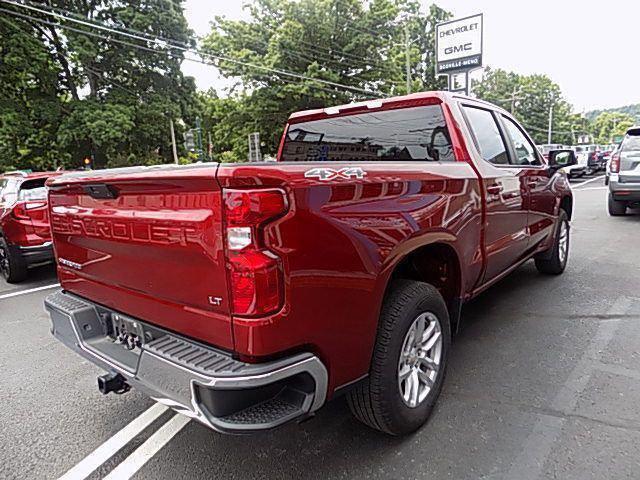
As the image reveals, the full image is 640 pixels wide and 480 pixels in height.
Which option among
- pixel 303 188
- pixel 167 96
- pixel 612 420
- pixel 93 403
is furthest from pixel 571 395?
pixel 167 96

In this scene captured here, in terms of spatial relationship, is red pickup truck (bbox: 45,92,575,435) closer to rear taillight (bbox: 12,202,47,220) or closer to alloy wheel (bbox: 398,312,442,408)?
alloy wheel (bbox: 398,312,442,408)

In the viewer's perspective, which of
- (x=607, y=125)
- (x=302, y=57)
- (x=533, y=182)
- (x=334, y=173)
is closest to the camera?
(x=334, y=173)

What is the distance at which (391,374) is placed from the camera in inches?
86.4

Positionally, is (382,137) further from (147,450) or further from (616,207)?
(616,207)

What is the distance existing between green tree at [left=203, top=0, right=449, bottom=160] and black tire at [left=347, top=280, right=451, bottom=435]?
784 inches

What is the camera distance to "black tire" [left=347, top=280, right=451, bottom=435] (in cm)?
216

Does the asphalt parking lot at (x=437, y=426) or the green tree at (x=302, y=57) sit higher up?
the green tree at (x=302, y=57)

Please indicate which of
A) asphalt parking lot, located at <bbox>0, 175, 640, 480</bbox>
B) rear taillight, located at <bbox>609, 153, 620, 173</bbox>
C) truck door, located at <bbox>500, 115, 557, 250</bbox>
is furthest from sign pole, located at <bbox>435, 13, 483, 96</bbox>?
asphalt parking lot, located at <bbox>0, 175, 640, 480</bbox>

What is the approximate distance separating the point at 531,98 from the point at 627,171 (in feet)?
208

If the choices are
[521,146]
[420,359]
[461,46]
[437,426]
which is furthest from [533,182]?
[461,46]

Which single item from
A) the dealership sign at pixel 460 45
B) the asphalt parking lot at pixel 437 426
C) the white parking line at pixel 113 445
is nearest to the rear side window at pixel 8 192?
A: the asphalt parking lot at pixel 437 426

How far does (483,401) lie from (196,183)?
218 centimetres

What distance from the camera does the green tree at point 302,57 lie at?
2172cm

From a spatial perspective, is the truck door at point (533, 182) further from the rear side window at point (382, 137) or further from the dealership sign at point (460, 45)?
the dealership sign at point (460, 45)
